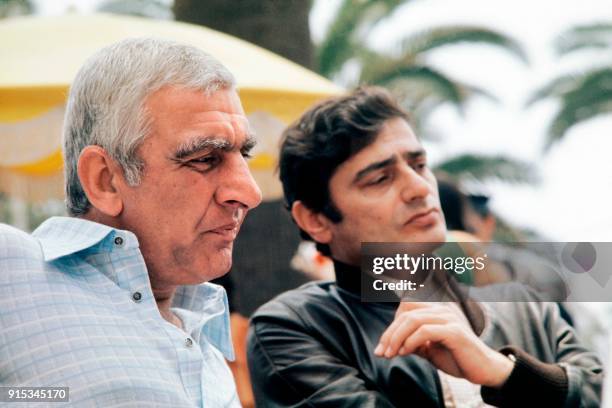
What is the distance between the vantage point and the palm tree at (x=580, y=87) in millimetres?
14172

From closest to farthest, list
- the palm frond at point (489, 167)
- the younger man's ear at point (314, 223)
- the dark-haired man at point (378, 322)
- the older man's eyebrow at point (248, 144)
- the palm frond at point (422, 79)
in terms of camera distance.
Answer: the older man's eyebrow at point (248, 144) < the dark-haired man at point (378, 322) < the younger man's ear at point (314, 223) < the palm frond at point (422, 79) < the palm frond at point (489, 167)

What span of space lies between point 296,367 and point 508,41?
38.3 ft

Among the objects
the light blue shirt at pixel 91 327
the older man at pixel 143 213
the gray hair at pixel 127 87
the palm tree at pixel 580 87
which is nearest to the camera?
the light blue shirt at pixel 91 327

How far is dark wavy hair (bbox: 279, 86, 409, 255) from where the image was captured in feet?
9.66

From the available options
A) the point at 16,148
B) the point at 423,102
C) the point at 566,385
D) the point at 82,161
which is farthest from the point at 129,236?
the point at 423,102

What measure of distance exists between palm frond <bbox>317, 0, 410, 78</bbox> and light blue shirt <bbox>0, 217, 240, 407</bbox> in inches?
440

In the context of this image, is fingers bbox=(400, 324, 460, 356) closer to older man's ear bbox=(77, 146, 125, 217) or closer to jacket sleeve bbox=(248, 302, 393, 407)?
jacket sleeve bbox=(248, 302, 393, 407)

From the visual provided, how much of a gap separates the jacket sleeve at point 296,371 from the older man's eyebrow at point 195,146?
66 cm

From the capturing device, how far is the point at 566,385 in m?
2.52

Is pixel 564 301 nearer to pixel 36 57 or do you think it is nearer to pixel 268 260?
pixel 36 57

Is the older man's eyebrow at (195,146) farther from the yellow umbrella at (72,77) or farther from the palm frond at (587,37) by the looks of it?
the palm frond at (587,37)

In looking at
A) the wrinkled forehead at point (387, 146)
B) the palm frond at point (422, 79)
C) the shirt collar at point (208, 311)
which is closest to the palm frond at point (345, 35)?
the palm frond at point (422, 79)

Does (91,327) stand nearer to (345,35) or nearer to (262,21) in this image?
(262,21)

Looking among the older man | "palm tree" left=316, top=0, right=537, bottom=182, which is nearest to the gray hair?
the older man
